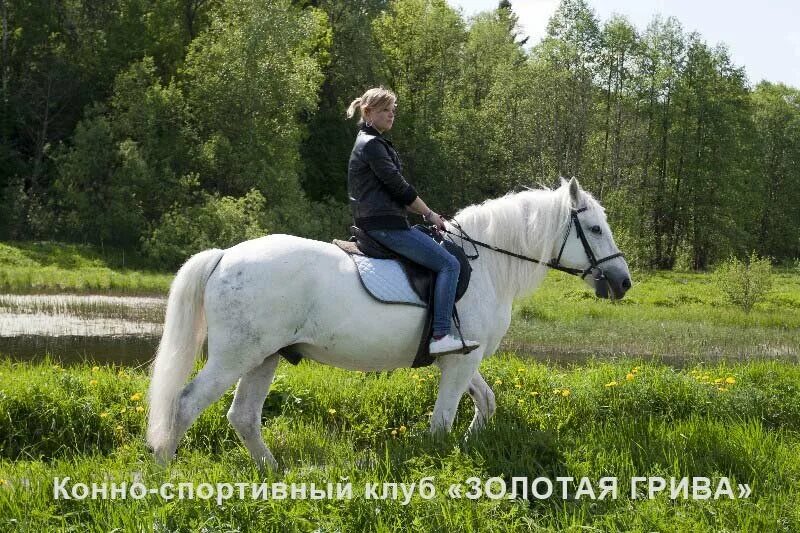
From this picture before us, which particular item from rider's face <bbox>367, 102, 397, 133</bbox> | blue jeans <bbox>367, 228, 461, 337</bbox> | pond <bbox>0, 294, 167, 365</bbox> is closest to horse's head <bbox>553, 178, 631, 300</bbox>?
blue jeans <bbox>367, 228, 461, 337</bbox>

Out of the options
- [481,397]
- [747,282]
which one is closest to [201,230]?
[747,282]

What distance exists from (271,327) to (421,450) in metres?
1.54

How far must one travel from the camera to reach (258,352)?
630 cm

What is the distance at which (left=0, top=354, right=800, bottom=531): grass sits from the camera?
4867 millimetres

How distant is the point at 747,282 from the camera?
26000 millimetres

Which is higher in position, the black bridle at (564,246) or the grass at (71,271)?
the black bridle at (564,246)

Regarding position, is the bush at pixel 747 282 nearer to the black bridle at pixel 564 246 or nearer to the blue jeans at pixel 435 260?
the black bridle at pixel 564 246

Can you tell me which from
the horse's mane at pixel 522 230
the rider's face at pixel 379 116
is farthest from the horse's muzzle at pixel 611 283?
the rider's face at pixel 379 116

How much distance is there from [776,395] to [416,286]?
457 cm

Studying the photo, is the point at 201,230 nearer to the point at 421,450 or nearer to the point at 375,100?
the point at 375,100

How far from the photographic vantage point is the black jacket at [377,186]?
6.56m

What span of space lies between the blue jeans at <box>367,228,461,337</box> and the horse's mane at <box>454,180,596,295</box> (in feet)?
2.24

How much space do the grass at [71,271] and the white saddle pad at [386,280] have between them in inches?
787

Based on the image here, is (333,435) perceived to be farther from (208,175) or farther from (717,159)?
(717,159)
